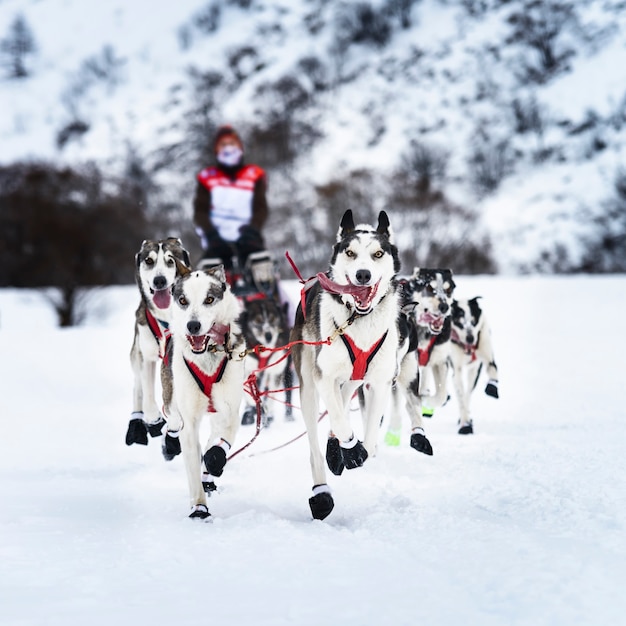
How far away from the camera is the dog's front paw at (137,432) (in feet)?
15.8

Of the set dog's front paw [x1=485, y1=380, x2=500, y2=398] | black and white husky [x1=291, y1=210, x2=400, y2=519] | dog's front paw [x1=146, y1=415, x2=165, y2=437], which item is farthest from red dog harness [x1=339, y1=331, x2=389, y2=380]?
dog's front paw [x1=485, y1=380, x2=500, y2=398]

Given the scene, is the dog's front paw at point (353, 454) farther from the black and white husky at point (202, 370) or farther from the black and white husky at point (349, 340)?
the black and white husky at point (202, 370)

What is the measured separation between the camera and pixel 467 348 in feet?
20.2

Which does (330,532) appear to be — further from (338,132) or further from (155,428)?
(338,132)

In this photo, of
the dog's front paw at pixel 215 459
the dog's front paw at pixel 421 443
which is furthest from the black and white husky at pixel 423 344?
the dog's front paw at pixel 215 459

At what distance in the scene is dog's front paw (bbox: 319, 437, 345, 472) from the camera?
3.49 meters

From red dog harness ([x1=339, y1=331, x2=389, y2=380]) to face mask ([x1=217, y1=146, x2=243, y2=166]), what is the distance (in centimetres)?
360

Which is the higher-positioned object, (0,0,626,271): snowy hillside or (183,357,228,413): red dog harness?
(0,0,626,271): snowy hillside

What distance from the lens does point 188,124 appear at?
3928 cm

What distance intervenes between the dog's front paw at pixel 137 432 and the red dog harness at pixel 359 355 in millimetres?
1867

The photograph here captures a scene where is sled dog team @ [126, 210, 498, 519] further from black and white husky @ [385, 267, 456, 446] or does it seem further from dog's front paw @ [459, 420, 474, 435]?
dog's front paw @ [459, 420, 474, 435]

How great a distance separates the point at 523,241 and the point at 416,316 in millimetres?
24407

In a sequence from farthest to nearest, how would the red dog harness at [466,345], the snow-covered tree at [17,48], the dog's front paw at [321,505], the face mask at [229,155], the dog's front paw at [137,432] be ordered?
the snow-covered tree at [17,48], the face mask at [229,155], the red dog harness at [466,345], the dog's front paw at [137,432], the dog's front paw at [321,505]

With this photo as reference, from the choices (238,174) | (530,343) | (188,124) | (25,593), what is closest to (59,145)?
(188,124)
